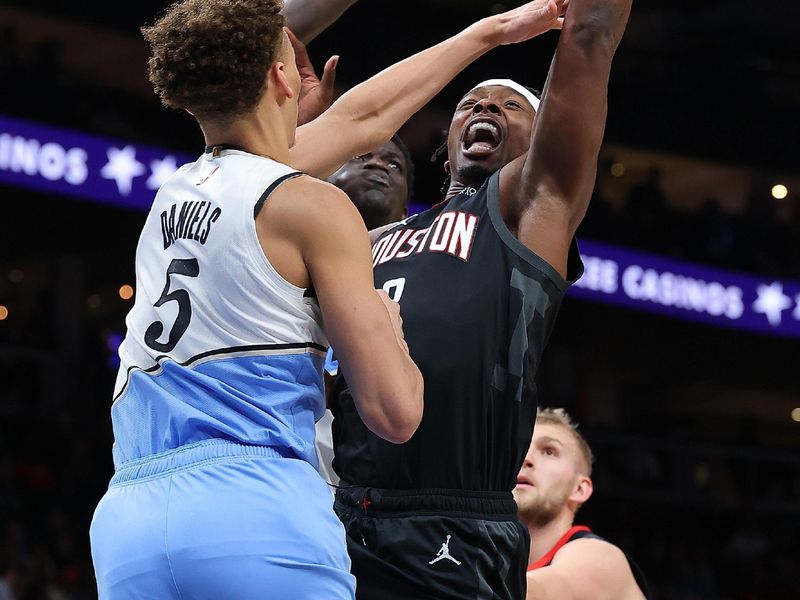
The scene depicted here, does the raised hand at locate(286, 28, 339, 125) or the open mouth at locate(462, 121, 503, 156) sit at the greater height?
the raised hand at locate(286, 28, 339, 125)

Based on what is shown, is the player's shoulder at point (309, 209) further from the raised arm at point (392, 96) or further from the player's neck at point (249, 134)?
the raised arm at point (392, 96)

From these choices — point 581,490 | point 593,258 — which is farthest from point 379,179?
point 593,258

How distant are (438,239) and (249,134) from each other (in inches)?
31.8

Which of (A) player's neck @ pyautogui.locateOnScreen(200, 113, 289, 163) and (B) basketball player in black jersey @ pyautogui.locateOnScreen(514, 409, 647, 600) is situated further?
(B) basketball player in black jersey @ pyautogui.locateOnScreen(514, 409, 647, 600)

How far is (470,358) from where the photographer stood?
8.89 feet

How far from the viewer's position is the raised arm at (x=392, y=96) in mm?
2689

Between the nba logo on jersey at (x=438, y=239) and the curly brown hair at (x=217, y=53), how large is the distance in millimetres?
813

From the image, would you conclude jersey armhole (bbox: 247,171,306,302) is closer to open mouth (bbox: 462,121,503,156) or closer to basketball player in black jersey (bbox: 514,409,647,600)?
open mouth (bbox: 462,121,503,156)

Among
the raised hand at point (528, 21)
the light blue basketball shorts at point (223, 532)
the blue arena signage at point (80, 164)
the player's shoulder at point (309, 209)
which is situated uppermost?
the blue arena signage at point (80, 164)

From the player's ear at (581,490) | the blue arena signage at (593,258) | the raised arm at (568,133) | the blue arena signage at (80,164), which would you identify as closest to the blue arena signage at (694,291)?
the blue arena signage at (593,258)

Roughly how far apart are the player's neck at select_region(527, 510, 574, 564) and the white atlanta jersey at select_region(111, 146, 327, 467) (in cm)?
182

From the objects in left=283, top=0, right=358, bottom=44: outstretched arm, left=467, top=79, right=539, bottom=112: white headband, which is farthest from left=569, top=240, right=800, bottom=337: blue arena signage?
left=283, top=0, right=358, bottom=44: outstretched arm

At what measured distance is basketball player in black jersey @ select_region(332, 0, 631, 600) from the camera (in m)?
2.68

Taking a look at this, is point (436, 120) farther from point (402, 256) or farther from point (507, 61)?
point (402, 256)
